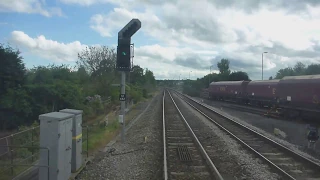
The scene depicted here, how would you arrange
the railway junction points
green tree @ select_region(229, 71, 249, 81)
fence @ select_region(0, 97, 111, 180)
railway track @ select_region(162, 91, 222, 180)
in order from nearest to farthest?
fence @ select_region(0, 97, 111, 180), railway track @ select_region(162, 91, 222, 180), the railway junction points, green tree @ select_region(229, 71, 249, 81)

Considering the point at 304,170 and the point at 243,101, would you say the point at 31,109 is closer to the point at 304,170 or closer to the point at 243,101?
the point at 304,170

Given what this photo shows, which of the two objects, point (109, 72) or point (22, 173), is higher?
point (109, 72)

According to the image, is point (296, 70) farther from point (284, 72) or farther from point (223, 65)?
point (223, 65)

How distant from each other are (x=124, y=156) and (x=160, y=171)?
2632 millimetres

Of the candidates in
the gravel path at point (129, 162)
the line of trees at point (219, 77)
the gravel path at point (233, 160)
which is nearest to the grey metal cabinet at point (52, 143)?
the gravel path at point (129, 162)

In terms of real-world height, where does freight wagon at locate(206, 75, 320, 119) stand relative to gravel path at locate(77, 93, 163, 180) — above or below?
above

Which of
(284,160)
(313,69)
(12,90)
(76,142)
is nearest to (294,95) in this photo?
(284,160)

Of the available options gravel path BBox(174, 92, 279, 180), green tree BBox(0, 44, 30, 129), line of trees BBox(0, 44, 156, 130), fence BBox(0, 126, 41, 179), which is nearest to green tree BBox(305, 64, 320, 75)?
line of trees BBox(0, 44, 156, 130)

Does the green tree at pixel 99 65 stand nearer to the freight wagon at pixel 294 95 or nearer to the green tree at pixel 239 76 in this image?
the freight wagon at pixel 294 95

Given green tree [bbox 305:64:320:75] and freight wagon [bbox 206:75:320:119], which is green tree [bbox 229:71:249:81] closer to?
green tree [bbox 305:64:320:75]

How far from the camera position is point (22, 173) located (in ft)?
30.3

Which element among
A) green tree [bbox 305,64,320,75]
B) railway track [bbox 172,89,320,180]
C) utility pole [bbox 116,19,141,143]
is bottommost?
railway track [bbox 172,89,320,180]

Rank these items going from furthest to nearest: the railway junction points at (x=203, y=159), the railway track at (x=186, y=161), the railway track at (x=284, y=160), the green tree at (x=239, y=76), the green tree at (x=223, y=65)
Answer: the green tree at (x=223, y=65) → the green tree at (x=239, y=76) → the railway track at (x=284, y=160) → the railway junction points at (x=203, y=159) → the railway track at (x=186, y=161)

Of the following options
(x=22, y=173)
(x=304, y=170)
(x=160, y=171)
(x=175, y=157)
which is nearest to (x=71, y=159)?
(x=22, y=173)
